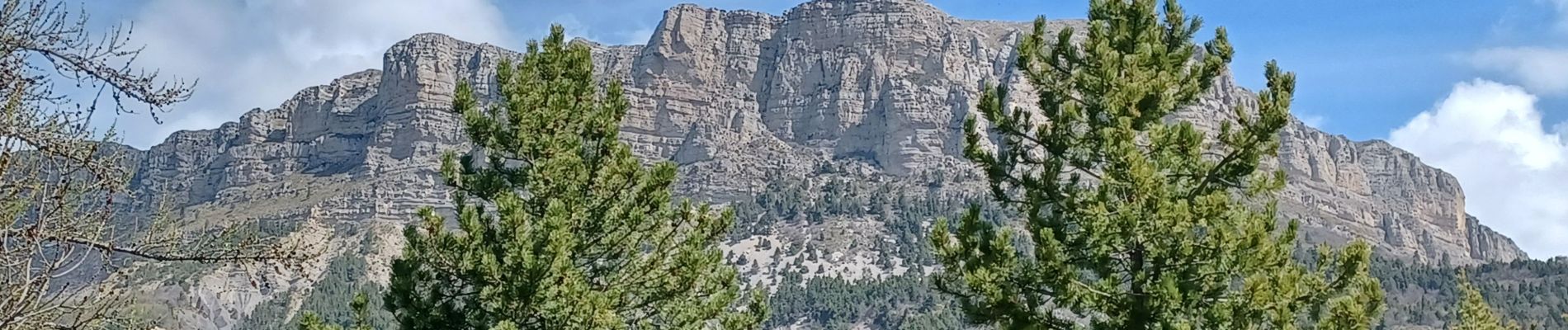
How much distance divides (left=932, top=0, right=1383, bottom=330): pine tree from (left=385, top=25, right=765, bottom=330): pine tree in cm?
359

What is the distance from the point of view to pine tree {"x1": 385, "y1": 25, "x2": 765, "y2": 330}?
59.3ft

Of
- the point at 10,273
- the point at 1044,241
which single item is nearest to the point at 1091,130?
the point at 1044,241

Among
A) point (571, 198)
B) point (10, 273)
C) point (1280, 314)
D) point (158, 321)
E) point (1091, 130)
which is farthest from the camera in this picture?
point (571, 198)

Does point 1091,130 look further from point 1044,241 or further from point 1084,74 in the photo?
point 1044,241

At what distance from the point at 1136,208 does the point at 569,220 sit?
6.85 meters

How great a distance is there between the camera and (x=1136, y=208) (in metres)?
15.1

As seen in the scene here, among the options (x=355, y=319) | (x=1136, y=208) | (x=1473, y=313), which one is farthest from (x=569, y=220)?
(x=1473, y=313)

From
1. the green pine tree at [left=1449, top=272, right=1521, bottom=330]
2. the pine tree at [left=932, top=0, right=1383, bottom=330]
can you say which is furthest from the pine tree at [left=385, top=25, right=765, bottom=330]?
the green pine tree at [left=1449, top=272, right=1521, bottom=330]

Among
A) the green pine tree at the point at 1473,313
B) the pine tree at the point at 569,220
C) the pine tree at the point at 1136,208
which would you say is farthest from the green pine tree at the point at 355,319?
the green pine tree at the point at 1473,313

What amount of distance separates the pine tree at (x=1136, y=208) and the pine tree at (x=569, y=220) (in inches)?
141

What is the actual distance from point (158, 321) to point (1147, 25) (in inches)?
449

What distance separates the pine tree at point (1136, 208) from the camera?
15000 millimetres

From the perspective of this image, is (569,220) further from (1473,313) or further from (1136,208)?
(1473,313)

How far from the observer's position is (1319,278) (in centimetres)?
1557
